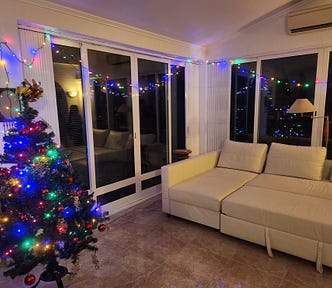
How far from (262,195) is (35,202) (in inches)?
84.6

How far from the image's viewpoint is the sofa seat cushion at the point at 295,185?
2678 mm

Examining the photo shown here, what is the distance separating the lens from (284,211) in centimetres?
228

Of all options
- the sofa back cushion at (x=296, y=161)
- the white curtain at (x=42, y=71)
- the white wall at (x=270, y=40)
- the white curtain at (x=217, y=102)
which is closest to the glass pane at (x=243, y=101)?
the white curtain at (x=217, y=102)

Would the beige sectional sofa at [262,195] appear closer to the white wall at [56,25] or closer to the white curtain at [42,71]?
the white curtain at [42,71]

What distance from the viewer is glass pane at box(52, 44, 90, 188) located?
272cm

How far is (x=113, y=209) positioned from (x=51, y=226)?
5.34 feet

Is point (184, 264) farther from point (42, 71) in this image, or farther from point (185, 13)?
point (185, 13)

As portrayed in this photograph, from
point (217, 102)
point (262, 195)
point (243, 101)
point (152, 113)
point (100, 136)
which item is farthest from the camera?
point (217, 102)

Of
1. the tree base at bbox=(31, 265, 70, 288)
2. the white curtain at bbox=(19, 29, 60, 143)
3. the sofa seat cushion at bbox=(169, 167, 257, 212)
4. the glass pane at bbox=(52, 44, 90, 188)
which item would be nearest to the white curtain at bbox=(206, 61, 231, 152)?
the sofa seat cushion at bbox=(169, 167, 257, 212)

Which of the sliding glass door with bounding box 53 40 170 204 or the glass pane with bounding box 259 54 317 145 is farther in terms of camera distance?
the glass pane with bounding box 259 54 317 145

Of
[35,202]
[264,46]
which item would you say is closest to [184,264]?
[35,202]

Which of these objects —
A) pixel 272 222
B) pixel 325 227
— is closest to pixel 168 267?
pixel 272 222

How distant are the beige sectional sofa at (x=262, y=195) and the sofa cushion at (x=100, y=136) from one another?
898 millimetres

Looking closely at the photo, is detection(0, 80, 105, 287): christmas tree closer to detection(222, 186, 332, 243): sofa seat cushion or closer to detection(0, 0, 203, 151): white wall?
detection(0, 0, 203, 151): white wall
